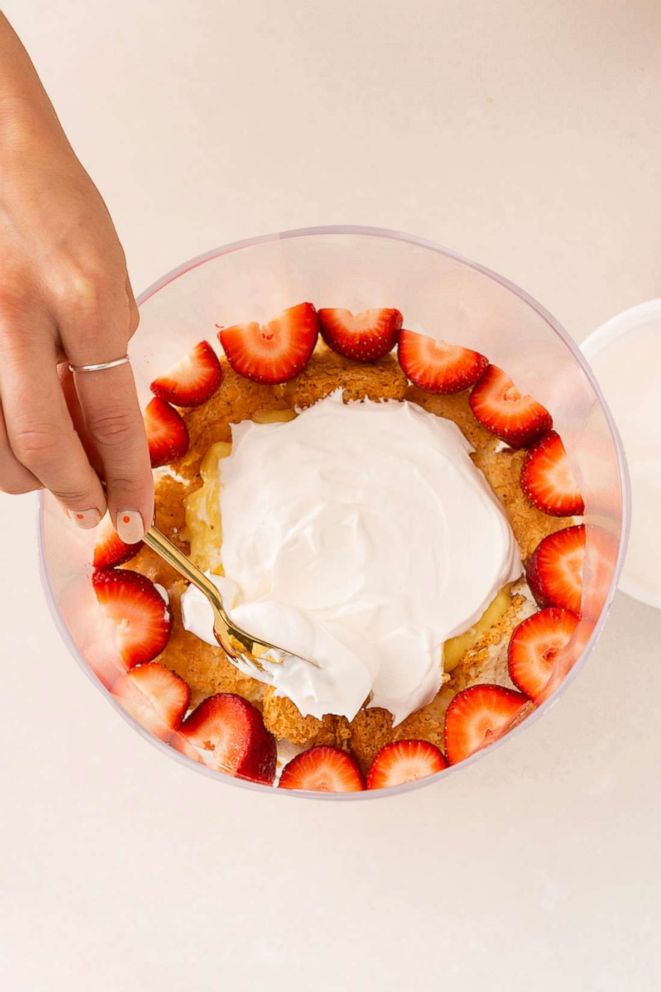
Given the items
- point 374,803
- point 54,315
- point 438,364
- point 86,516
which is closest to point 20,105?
point 54,315

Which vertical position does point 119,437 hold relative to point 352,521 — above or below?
above

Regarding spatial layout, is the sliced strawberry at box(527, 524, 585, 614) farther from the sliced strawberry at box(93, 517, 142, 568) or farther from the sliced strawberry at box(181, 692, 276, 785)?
the sliced strawberry at box(93, 517, 142, 568)

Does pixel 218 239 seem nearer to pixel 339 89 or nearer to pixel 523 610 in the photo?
pixel 339 89

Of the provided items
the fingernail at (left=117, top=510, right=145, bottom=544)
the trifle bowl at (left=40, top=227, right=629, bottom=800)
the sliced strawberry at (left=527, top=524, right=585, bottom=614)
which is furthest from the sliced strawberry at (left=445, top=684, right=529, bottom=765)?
the fingernail at (left=117, top=510, right=145, bottom=544)

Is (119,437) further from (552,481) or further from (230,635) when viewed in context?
(552,481)

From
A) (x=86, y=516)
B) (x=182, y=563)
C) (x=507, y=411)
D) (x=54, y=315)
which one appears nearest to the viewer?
(x=54, y=315)

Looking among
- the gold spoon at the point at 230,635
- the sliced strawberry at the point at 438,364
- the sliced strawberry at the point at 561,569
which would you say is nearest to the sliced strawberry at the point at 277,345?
the sliced strawberry at the point at 438,364

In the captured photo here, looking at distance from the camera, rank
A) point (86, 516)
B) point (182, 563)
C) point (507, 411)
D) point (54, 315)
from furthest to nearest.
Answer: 1. point (507, 411)
2. point (182, 563)
3. point (86, 516)
4. point (54, 315)

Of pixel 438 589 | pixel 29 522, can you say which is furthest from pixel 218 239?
pixel 438 589
